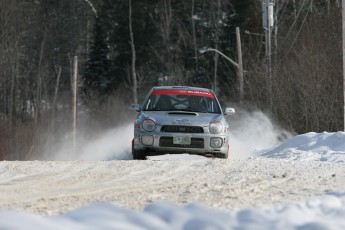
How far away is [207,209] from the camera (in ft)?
18.9

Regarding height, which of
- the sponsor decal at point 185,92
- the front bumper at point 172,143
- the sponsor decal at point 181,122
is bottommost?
the front bumper at point 172,143

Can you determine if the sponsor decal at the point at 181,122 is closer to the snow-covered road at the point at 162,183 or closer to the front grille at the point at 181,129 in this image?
the front grille at the point at 181,129

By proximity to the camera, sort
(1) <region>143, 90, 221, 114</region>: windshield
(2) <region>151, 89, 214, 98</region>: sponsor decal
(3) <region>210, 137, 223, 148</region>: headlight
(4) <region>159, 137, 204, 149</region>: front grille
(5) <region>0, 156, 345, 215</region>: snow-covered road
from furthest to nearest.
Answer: (2) <region>151, 89, 214, 98</region>: sponsor decal → (1) <region>143, 90, 221, 114</region>: windshield → (3) <region>210, 137, 223, 148</region>: headlight → (4) <region>159, 137, 204, 149</region>: front grille → (5) <region>0, 156, 345, 215</region>: snow-covered road

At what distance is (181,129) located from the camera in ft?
42.2

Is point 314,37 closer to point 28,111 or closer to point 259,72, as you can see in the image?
point 259,72

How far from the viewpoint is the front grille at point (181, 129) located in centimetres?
1284

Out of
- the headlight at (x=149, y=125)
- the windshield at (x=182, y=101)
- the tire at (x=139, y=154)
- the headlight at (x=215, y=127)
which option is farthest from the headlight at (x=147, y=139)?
the windshield at (x=182, y=101)

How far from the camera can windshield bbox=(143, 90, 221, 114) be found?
14.1 m

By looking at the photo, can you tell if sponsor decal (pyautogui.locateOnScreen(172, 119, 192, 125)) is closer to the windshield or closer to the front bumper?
the front bumper

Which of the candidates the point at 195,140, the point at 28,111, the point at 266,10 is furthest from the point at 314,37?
the point at 28,111

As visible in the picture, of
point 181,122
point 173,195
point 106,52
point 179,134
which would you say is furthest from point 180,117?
point 106,52

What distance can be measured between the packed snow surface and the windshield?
10.7 feet

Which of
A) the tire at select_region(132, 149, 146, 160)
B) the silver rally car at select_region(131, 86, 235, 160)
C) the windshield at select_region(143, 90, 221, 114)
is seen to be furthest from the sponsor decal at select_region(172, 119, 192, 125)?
the windshield at select_region(143, 90, 221, 114)

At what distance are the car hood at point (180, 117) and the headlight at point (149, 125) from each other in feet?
0.22
